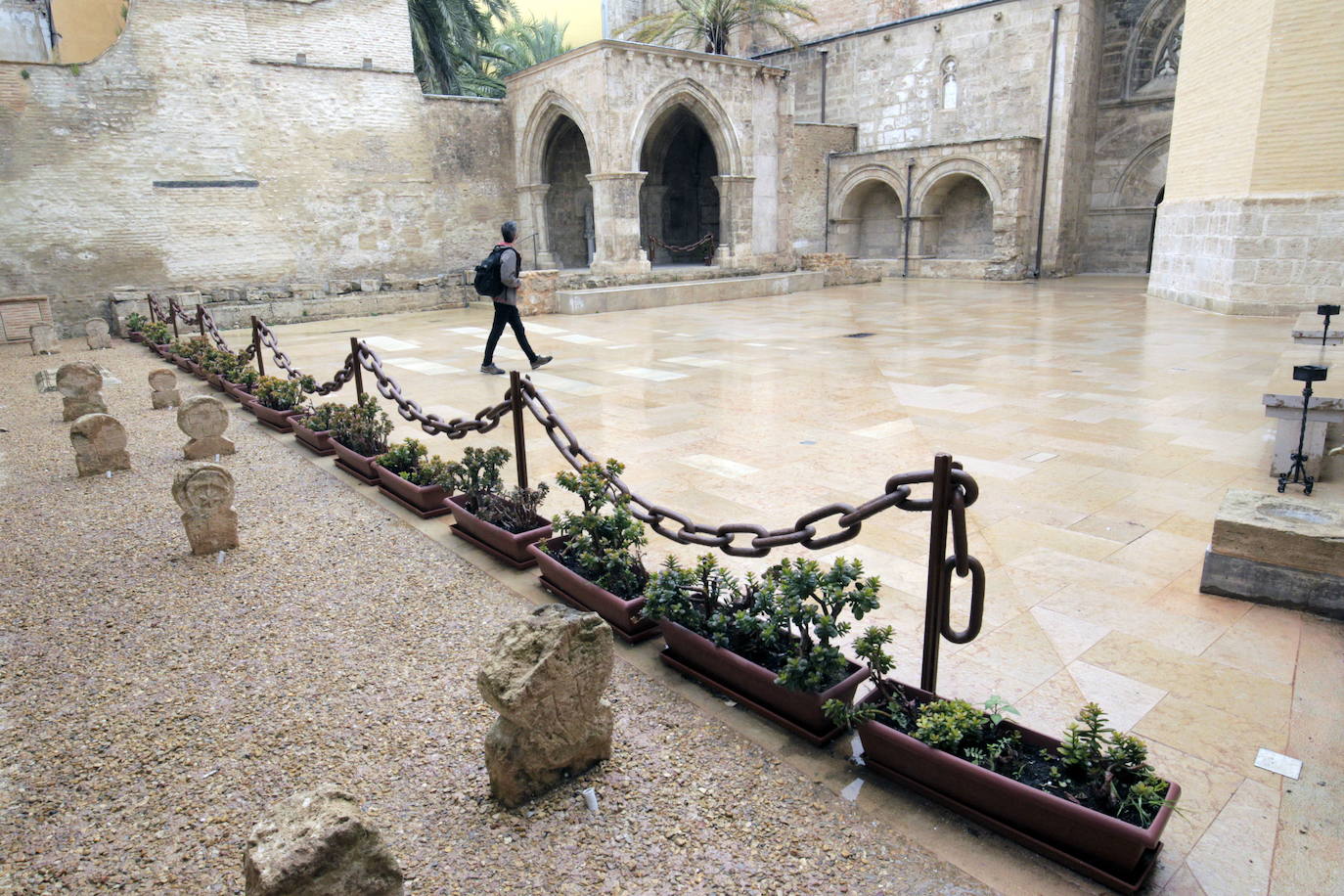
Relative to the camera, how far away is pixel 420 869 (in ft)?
7.22

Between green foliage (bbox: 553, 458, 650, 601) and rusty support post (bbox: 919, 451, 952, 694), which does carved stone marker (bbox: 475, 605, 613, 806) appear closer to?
green foliage (bbox: 553, 458, 650, 601)

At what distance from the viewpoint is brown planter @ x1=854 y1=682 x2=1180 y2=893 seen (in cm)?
205

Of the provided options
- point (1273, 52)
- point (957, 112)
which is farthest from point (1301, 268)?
point (957, 112)

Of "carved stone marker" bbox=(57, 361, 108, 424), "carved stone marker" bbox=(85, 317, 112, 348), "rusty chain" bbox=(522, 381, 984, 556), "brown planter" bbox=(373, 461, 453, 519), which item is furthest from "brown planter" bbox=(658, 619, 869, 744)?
"carved stone marker" bbox=(85, 317, 112, 348)

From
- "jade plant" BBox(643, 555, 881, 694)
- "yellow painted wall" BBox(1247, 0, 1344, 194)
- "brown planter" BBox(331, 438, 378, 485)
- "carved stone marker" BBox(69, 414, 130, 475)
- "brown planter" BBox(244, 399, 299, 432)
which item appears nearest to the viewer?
"jade plant" BBox(643, 555, 881, 694)

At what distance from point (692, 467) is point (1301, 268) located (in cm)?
1159

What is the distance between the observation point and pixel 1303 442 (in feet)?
16.0

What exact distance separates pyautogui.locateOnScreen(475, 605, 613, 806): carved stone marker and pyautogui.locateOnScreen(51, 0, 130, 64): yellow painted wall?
24.6 metres

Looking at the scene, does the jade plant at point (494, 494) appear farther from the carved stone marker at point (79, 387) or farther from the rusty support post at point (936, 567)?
the carved stone marker at point (79, 387)

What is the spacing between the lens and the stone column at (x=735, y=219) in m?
18.9

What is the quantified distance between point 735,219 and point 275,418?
1362 centimetres

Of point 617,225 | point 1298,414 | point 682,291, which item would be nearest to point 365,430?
point 1298,414

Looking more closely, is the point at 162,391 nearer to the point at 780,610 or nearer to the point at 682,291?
the point at 780,610

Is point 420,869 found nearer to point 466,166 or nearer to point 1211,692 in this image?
point 1211,692
